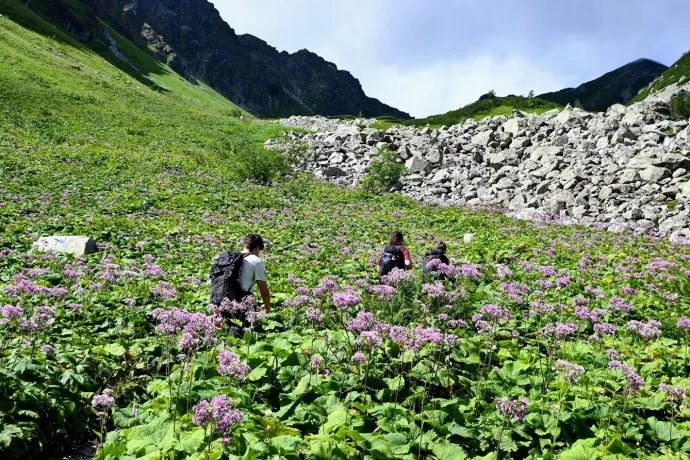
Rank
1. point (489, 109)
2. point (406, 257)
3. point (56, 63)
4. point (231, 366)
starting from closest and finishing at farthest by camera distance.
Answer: point (231, 366) → point (406, 257) → point (56, 63) → point (489, 109)

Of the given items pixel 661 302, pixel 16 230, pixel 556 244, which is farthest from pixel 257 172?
pixel 661 302

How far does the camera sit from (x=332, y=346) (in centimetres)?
695

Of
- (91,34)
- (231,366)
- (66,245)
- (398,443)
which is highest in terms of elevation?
(91,34)

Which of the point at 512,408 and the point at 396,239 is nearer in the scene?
the point at 512,408

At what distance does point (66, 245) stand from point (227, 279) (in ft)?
25.7

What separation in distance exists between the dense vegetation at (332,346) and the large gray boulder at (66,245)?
0.57 metres

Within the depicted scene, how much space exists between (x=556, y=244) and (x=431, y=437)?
14973 mm

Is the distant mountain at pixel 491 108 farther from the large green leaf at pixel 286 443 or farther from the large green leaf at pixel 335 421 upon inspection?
the large green leaf at pixel 286 443

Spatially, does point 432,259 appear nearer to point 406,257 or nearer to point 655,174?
point 406,257

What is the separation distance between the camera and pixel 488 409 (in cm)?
547

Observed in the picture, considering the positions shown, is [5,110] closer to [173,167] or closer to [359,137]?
[173,167]

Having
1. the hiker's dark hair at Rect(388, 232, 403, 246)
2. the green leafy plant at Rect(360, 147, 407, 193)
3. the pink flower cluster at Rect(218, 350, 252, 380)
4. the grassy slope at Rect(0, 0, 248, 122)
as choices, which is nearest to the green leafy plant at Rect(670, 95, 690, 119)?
the green leafy plant at Rect(360, 147, 407, 193)

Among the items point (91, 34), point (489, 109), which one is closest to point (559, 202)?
point (489, 109)

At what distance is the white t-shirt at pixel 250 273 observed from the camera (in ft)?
27.2
